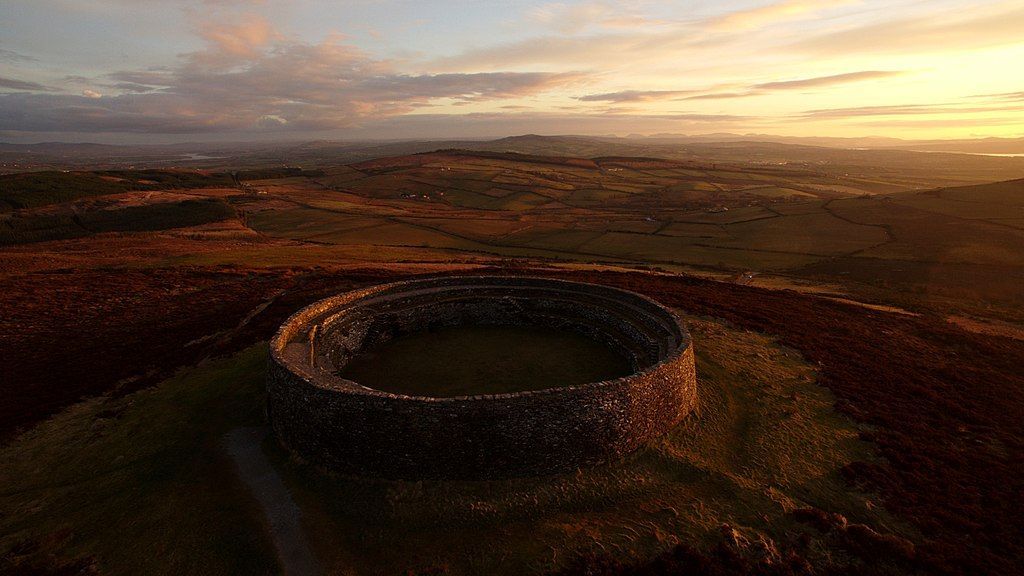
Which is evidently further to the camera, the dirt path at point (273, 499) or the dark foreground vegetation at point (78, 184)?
the dark foreground vegetation at point (78, 184)

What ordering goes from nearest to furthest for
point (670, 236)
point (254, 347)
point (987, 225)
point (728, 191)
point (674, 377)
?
point (674, 377) → point (254, 347) → point (987, 225) → point (670, 236) → point (728, 191)

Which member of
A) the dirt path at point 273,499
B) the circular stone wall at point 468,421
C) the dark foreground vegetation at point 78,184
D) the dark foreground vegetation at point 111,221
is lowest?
the dirt path at point 273,499

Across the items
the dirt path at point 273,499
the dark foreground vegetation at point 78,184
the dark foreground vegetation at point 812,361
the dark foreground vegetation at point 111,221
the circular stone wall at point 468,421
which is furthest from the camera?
the dark foreground vegetation at point 78,184

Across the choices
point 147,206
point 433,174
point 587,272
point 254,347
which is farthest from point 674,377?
point 433,174

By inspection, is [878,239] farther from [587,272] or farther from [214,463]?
[214,463]

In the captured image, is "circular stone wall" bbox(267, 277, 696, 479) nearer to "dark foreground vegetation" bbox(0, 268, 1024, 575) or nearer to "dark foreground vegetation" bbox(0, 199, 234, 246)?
"dark foreground vegetation" bbox(0, 268, 1024, 575)

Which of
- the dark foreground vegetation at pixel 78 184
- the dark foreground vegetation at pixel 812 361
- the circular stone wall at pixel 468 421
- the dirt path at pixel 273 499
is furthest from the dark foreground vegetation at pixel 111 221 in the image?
the dirt path at pixel 273 499

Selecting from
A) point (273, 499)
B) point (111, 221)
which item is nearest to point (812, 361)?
point (273, 499)

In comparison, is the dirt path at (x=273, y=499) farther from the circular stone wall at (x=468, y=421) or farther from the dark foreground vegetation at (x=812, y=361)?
the dark foreground vegetation at (x=812, y=361)

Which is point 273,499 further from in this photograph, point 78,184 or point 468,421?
point 78,184
